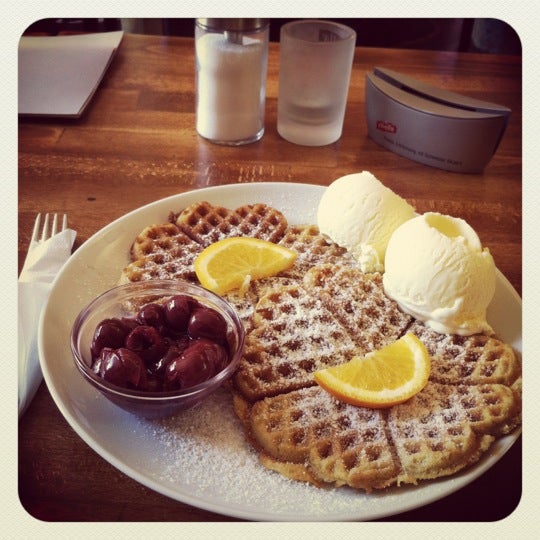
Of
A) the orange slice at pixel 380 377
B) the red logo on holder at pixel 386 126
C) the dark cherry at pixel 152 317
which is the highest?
the red logo on holder at pixel 386 126

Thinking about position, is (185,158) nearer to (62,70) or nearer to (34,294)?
(62,70)

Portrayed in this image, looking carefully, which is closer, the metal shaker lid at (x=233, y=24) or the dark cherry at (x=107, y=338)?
the dark cherry at (x=107, y=338)

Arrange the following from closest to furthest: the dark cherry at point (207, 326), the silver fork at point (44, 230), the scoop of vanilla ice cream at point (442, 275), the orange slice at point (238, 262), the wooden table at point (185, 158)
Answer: the dark cherry at point (207, 326) → the scoop of vanilla ice cream at point (442, 275) → the orange slice at point (238, 262) → the silver fork at point (44, 230) → the wooden table at point (185, 158)

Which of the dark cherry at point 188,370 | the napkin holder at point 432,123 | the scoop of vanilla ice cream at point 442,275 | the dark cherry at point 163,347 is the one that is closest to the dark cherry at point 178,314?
the dark cherry at point 163,347

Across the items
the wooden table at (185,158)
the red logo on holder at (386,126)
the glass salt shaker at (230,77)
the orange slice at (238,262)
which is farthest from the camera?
the red logo on holder at (386,126)

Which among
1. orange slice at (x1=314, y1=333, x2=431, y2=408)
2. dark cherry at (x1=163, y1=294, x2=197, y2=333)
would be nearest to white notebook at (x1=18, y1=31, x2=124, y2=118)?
dark cherry at (x1=163, y1=294, x2=197, y2=333)

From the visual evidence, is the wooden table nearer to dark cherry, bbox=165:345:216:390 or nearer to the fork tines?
the fork tines

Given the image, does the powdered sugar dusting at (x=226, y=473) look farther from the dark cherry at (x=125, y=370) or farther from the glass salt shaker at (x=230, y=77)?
the glass salt shaker at (x=230, y=77)
